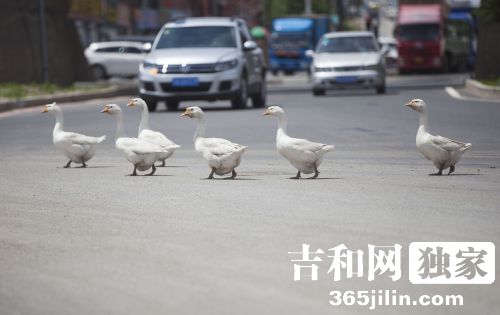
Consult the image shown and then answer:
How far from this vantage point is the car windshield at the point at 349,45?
1470 inches

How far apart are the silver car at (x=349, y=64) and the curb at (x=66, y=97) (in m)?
5.47

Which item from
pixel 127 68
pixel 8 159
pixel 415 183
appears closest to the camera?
pixel 415 183

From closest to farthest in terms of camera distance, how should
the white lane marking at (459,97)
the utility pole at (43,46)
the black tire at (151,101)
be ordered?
the black tire at (151,101), the white lane marking at (459,97), the utility pole at (43,46)

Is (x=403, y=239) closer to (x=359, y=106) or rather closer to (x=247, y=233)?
(x=247, y=233)

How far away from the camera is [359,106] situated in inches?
1169

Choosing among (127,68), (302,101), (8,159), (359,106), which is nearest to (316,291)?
(8,159)

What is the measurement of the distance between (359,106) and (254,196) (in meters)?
18.4

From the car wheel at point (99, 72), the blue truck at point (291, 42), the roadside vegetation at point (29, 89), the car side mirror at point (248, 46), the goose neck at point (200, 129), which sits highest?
the goose neck at point (200, 129)

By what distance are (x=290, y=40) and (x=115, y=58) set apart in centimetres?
2330

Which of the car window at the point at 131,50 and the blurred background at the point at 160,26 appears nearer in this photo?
the blurred background at the point at 160,26

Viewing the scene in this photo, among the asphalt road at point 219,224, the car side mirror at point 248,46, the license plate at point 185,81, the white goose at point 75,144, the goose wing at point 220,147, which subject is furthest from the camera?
the car side mirror at point 248,46

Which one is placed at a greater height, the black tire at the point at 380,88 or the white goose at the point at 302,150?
the white goose at the point at 302,150

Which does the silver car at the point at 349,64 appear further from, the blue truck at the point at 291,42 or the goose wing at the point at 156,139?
the blue truck at the point at 291,42

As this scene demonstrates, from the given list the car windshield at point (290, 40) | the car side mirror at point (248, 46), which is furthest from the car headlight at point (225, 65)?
the car windshield at point (290, 40)
